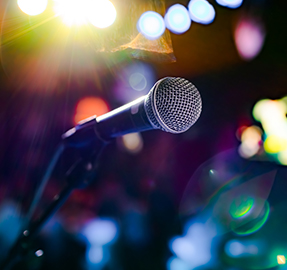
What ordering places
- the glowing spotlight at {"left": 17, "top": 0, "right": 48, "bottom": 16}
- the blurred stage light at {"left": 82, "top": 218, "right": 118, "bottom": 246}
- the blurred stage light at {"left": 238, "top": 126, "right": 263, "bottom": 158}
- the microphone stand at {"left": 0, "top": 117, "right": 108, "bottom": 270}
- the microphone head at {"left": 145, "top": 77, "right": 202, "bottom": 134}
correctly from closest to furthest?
the microphone head at {"left": 145, "top": 77, "right": 202, "bottom": 134}, the microphone stand at {"left": 0, "top": 117, "right": 108, "bottom": 270}, the glowing spotlight at {"left": 17, "top": 0, "right": 48, "bottom": 16}, the blurred stage light at {"left": 238, "top": 126, "right": 263, "bottom": 158}, the blurred stage light at {"left": 82, "top": 218, "right": 118, "bottom": 246}

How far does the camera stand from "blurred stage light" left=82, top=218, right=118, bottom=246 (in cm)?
167

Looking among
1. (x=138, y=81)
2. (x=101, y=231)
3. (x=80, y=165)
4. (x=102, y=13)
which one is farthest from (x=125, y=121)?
(x=101, y=231)

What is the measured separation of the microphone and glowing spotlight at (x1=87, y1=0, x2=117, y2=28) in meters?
1.03

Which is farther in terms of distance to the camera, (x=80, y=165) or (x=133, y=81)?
(x=133, y=81)

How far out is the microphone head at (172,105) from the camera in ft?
1.84

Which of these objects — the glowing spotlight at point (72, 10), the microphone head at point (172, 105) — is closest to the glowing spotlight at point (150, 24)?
the glowing spotlight at point (72, 10)

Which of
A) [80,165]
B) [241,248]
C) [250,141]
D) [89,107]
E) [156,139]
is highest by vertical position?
[89,107]

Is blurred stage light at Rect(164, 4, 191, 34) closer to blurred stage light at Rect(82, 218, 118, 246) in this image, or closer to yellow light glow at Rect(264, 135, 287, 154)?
yellow light glow at Rect(264, 135, 287, 154)

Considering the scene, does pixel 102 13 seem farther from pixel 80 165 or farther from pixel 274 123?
pixel 274 123

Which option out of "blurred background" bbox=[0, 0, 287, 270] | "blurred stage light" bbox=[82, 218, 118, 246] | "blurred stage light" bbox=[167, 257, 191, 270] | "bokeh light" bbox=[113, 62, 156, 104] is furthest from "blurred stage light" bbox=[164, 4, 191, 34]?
"blurred stage light" bbox=[167, 257, 191, 270]

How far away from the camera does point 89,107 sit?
1736mm

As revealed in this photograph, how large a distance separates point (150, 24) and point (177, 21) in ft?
0.74

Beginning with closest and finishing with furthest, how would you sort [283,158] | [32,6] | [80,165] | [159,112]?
1. [159,112]
2. [80,165]
3. [32,6]
4. [283,158]

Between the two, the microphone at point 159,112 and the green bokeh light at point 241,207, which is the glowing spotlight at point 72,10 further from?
the green bokeh light at point 241,207
